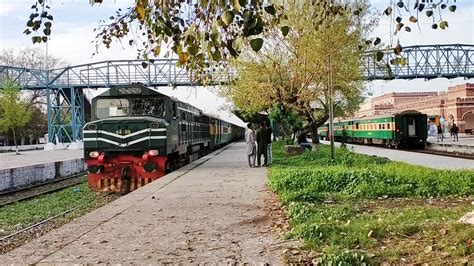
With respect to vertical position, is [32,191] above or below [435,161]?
below

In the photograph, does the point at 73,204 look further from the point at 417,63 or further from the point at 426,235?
the point at 417,63

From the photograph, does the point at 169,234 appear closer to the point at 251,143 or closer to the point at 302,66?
the point at 251,143

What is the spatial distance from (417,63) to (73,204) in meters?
58.2

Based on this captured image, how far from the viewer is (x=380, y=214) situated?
7520mm

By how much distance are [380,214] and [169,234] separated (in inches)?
117

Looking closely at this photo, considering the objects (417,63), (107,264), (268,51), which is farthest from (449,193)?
(417,63)

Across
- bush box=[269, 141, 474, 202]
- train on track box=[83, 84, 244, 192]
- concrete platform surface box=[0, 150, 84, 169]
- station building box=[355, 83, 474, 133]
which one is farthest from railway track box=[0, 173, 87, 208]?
station building box=[355, 83, 474, 133]

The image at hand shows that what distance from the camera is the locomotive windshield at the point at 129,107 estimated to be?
17.3 meters

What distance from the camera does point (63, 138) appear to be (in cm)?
6344

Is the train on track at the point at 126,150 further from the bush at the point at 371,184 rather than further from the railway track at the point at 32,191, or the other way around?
the bush at the point at 371,184

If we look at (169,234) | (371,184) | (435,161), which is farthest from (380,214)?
(435,161)

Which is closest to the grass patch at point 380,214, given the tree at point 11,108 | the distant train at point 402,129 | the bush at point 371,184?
the bush at point 371,184

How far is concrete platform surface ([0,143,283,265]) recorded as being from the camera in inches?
227

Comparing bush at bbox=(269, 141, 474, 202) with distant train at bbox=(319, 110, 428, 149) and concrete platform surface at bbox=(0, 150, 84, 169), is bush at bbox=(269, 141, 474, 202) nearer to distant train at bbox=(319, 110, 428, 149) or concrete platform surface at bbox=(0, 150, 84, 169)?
concrete platform surface at bbox=(0, 150, 84, 169)
